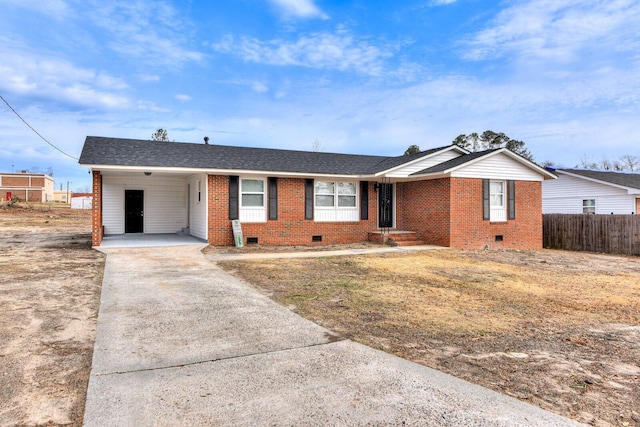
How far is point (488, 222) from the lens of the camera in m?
16.0

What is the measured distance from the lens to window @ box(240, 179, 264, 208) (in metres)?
14.9

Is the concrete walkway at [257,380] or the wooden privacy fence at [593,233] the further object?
the wooden privacy fence at [593,233]

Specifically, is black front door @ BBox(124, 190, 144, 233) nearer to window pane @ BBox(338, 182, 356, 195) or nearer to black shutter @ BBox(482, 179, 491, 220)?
window pane @ BBox(338, 182, 356, 195)

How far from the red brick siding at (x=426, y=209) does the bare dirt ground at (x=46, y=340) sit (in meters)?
11.8

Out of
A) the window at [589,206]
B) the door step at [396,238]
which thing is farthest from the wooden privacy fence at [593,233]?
the door step at [396,238]

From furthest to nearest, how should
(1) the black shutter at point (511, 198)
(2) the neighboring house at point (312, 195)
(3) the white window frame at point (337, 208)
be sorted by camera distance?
1. (1) the black shutter at point (511, 198)
2. (3) the white window frame at point (337, 208)
3. (2) the neighboring house at point (312, 195)

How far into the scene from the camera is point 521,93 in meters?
22.0

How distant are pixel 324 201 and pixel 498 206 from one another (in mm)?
7294

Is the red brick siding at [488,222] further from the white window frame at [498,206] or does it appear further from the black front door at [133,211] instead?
the black front door at [133,211]

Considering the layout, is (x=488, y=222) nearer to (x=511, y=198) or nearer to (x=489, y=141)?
(x=511, y=198)

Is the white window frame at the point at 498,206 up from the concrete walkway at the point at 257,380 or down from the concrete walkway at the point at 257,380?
up

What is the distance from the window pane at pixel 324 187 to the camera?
16.2 meters

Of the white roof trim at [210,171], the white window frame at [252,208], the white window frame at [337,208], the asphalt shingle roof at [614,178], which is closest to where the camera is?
the white roof trim at [210,171]

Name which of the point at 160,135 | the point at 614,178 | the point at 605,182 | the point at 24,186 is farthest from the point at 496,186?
the point at 24,186
